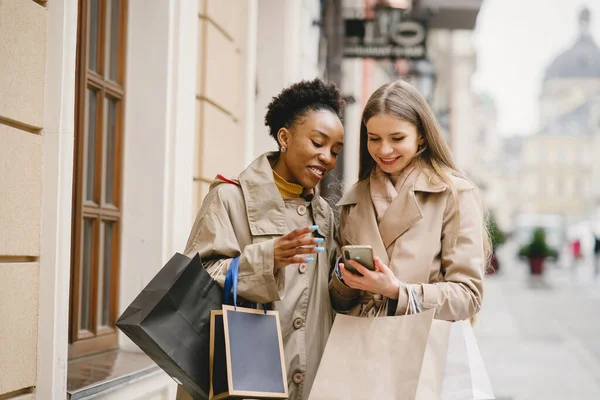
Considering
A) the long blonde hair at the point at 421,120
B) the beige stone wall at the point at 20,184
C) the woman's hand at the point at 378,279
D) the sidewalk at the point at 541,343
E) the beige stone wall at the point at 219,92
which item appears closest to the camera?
the woman's hand at the point at 378,279

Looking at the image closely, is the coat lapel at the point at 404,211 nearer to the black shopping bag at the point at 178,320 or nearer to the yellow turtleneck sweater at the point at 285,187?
the yellow turtleneck sweater at the point at 285,187

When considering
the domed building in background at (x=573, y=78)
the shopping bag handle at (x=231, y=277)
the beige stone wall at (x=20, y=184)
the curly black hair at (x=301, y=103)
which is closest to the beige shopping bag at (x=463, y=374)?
the shopping bag handle at (x=231, y=277)

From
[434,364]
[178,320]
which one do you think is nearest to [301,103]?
[178,320]

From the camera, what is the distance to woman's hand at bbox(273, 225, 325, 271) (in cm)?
229

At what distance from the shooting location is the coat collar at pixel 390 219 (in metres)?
2.51

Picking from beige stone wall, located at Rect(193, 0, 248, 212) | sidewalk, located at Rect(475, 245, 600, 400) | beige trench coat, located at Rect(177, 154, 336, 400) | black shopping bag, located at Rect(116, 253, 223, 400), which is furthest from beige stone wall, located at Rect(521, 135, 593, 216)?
black shopping bag, located at Rect(116, 253, 223, 400)

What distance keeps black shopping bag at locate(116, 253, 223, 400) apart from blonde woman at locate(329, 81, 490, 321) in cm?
46

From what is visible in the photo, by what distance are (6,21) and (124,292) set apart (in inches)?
73.9

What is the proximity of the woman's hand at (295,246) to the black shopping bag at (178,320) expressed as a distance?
0.76ft

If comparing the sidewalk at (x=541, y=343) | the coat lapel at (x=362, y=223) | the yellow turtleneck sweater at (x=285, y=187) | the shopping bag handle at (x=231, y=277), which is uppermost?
the yellow turtleneck sweater at (x=285, y=187)

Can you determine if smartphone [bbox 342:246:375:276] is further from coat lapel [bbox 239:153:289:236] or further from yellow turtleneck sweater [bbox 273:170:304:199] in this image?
yellow turtleneck sweater [bbox 273:170:304:199]

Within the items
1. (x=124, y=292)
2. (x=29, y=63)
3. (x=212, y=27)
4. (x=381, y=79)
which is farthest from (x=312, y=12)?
(x=381, y=79)

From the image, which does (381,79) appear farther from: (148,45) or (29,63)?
(29,63)

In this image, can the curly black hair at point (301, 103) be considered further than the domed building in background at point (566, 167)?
No
